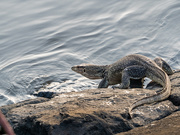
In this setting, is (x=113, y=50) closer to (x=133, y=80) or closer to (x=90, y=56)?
(x=90, y=56)

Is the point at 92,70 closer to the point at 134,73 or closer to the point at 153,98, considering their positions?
the point at 134,73

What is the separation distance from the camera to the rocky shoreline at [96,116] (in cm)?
434

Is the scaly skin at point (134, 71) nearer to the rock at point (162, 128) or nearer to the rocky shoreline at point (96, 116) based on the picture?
the rocky shoreline at point (96, 116)

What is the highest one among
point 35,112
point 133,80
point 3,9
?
point 3,9

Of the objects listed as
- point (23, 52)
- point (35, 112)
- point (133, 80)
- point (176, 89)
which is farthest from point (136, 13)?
point (35, 112)

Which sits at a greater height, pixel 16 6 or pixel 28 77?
pixel 16 6

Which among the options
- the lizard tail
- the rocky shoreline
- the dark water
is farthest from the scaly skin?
the dark water

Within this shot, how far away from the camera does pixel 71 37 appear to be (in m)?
13.2

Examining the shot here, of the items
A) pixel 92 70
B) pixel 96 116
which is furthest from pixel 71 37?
pixel 96 116

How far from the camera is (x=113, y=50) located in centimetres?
1172

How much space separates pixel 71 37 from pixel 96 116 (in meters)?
8.96

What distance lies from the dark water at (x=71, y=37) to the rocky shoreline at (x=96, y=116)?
350 cm

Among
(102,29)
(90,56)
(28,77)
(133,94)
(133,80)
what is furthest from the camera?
(102,29)

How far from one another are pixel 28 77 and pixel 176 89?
540cm
